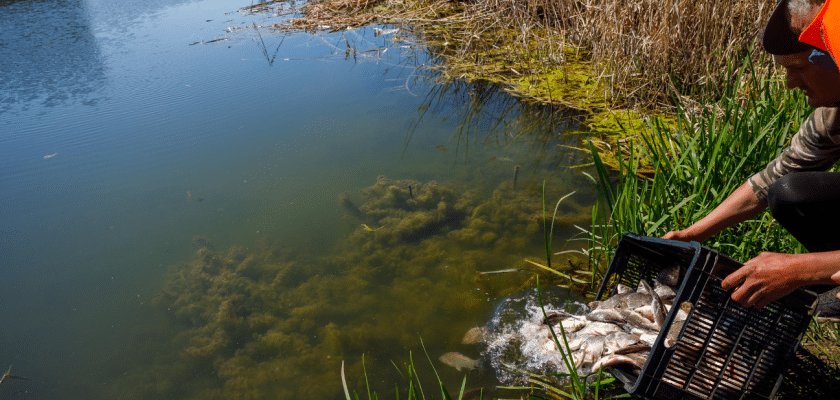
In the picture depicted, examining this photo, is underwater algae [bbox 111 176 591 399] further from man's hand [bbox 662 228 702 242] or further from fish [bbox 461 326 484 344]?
man's hand [bbox 662 228 702 242]

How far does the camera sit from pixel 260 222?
10.0ft

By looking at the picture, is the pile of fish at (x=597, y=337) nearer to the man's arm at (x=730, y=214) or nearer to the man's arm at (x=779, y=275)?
the man's arm at (x=730, y=214)

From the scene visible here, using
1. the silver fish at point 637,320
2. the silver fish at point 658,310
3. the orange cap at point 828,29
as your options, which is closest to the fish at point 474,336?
the silver fish at point 637,320

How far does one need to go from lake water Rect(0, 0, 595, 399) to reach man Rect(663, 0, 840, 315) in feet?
3.27

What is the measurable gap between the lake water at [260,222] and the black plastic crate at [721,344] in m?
0.75

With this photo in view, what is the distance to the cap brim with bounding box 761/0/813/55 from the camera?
1322mm

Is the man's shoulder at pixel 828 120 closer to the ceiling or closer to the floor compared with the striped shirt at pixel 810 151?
closer to the ceiling

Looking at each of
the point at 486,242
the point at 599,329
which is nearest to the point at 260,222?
the point at 486,242

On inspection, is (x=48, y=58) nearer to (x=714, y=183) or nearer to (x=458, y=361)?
(x=458, y=361)

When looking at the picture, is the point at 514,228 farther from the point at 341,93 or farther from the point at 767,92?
the point at 341,93

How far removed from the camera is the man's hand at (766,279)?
1.23 m

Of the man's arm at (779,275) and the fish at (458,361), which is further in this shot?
the fish at (458,361)

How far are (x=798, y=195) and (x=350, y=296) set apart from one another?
184cm

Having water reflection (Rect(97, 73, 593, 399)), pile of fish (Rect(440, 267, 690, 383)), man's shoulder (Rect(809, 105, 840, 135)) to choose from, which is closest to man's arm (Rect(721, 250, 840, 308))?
pile of fish (Rect(440, 267, 690, 383))
